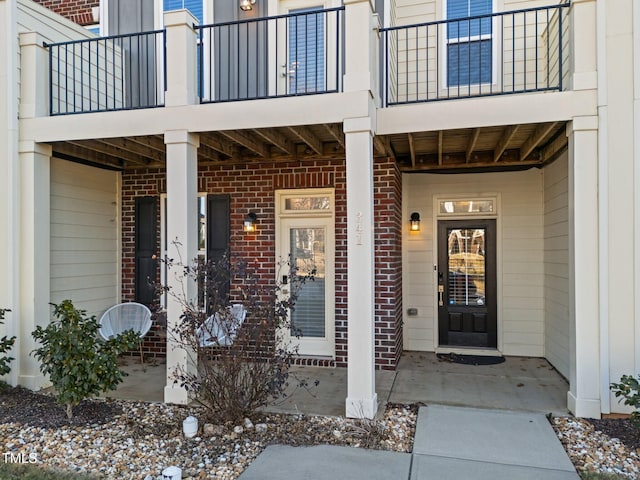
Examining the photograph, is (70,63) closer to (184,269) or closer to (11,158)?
(11,158)

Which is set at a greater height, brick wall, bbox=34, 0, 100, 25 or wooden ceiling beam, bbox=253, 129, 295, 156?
brick wall, bbox=34, 0, 100, 25

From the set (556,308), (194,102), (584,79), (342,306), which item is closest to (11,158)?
(194,102)

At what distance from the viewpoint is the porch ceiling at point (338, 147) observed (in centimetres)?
481

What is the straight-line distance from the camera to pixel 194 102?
14.7ft

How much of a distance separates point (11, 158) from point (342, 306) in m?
4.02

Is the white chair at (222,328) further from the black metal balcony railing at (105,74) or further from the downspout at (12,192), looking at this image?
the black metal balcony railing at (105,74)

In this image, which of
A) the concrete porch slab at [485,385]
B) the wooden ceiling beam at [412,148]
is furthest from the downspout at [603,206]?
the wooden ceiling beam at [412,148]

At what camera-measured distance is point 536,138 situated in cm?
480

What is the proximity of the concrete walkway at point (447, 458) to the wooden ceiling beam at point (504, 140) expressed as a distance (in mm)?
2754

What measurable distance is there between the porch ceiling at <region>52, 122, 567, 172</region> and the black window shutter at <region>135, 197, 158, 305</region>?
22.1 inches

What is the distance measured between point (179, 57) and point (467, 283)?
4.70 metres

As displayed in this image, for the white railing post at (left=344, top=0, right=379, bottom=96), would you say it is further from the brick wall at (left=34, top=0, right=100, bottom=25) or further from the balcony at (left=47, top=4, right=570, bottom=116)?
→ the brick wall at (left=34, top=0, right=100, bottom=25)

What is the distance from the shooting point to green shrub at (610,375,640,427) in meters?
3.36

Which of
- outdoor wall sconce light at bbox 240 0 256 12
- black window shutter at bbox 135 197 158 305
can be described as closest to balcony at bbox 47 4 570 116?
outdoor wall sconce light at bbox 240 0 256 12
